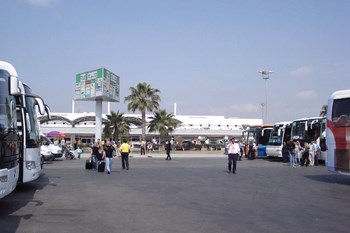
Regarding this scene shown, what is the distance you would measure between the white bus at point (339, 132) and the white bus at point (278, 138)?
15.6 m

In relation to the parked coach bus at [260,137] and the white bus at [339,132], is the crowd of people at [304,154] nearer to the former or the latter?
the parked coach bus at [260,137]

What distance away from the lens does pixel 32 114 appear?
513 inches

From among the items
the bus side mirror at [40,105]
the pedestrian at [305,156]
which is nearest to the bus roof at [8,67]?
the bus side mirror at [40,105]

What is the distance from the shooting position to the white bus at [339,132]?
1519 cm

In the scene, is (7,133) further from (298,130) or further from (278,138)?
(278,138)

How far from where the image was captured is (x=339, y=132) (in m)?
15.5

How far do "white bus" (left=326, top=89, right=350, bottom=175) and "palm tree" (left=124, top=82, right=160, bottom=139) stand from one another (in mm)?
40941

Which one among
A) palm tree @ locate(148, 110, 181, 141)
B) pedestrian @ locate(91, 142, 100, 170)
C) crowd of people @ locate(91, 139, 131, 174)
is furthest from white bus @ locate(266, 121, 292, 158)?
palm tree @ locate(148, 110, 181, 141)

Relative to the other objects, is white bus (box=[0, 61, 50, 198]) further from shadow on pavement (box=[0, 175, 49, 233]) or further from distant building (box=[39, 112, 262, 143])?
distant building (box=[39, 112, 262, 143])

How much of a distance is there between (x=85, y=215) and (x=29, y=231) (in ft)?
5.58

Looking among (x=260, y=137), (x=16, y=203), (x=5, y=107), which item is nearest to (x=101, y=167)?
(x=16, y=203)

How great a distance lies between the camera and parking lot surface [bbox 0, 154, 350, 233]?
8062 mm

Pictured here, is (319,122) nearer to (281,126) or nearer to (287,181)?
(281,126)

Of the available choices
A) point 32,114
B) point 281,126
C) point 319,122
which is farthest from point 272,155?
point 32,114
